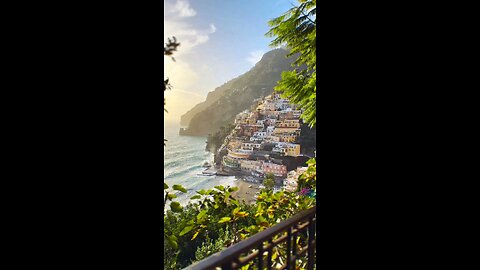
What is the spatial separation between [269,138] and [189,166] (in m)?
0.87

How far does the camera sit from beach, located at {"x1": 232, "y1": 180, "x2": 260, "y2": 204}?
195 centimetres

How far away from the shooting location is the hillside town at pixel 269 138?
2189 mm

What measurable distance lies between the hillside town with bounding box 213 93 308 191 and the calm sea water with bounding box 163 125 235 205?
0.28 m

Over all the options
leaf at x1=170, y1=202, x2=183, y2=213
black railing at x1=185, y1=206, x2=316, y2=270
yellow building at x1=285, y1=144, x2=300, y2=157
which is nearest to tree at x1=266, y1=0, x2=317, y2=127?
yellow building at x1=285, y1=144, x2=300, y2=157

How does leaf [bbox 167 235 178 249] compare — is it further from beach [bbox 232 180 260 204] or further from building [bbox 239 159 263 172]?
building [bbox 239 159 263 172]

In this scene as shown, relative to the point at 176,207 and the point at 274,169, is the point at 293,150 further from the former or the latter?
the point at 176,207

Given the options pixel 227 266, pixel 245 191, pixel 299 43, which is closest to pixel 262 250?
pixel 227 266

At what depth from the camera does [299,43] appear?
7.16 feet
